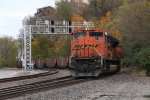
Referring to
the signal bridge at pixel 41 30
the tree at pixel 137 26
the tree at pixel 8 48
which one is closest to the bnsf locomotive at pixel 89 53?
the tree at pixel 137 26


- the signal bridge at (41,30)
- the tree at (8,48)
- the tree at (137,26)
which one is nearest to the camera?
the tree at (137,26)

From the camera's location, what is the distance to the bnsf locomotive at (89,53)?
25344mm

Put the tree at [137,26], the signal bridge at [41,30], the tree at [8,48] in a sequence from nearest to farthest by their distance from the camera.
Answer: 1. the tree at [137,26]
2. the signal bridge at [41,30]
3. the tree at [8,48]

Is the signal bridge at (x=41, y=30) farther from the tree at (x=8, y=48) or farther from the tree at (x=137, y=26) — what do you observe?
the tree at (x=8, y=48)

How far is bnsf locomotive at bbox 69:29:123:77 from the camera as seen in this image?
83.1ft

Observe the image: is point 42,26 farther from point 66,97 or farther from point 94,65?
point 66,97

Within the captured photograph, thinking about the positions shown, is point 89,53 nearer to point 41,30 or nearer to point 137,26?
point 137,26

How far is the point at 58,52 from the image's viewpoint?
68.2 metres

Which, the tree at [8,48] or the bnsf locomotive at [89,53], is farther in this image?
the tree at [8,48]

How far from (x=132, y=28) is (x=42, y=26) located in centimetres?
1070

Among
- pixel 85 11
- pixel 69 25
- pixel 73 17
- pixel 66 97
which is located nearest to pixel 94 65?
pixel 66 97

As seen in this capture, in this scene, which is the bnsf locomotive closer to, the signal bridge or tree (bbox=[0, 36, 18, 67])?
the signal bridge

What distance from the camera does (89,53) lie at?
25.9 m

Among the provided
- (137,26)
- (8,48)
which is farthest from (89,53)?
(8,48)
